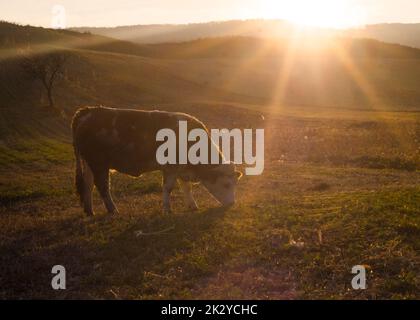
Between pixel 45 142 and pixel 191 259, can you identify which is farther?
pixel 45 142

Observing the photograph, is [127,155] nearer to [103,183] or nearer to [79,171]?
[103,183]

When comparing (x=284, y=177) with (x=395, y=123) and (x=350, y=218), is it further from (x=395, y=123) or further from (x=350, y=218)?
(x=395, y=123)

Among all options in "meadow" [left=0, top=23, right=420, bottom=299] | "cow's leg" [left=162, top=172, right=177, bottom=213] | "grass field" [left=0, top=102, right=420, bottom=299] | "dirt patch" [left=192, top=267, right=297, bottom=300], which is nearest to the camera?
"dirt patch" [left=192, top=267, right=297, bottom=300]

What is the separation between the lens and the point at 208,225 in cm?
1259

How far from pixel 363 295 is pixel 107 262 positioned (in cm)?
497

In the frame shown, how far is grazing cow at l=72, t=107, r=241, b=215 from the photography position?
1454 cm

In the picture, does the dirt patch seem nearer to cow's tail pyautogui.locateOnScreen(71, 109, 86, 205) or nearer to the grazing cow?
the grazing cow

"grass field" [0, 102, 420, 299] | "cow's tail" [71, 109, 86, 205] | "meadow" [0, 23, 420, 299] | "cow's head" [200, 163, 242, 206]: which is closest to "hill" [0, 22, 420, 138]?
"meadow" [0, 23, 420, 299]

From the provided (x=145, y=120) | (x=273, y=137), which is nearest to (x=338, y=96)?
(x=273, y=137)

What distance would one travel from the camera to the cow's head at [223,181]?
1505 centimetres

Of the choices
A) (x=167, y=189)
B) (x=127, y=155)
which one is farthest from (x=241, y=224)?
(x=127, y=155)

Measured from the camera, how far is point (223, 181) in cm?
1509

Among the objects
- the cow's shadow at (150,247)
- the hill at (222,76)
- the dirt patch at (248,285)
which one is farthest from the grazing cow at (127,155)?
the hill at (222,76)
